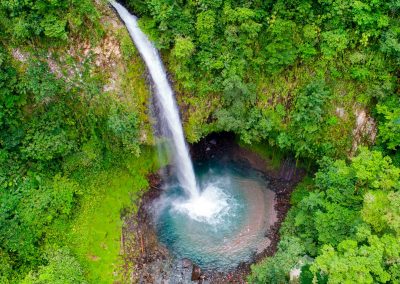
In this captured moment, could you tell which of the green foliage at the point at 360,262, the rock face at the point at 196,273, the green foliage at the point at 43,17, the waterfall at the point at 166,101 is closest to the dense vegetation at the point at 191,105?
the green foliage at the point at 43,17

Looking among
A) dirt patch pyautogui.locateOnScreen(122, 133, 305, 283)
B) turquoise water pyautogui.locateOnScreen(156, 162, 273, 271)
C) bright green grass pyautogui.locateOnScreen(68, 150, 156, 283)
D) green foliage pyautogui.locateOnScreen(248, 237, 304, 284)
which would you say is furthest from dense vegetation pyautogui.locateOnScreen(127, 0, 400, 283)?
bright green grass pyautogui.locateOnScreen(68, 150, 156, 283)

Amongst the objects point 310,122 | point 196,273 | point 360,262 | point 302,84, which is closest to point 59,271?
point 196,273

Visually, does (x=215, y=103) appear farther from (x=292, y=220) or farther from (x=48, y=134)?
(x=48, y=134)

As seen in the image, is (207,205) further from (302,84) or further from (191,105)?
(302,84)

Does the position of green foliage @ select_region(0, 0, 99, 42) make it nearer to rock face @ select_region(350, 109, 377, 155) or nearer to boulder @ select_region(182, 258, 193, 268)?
boulder @ select_region(182, 258, 193, 268)

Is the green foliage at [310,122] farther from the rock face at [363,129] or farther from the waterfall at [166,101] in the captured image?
the waterfall at [166,101]
